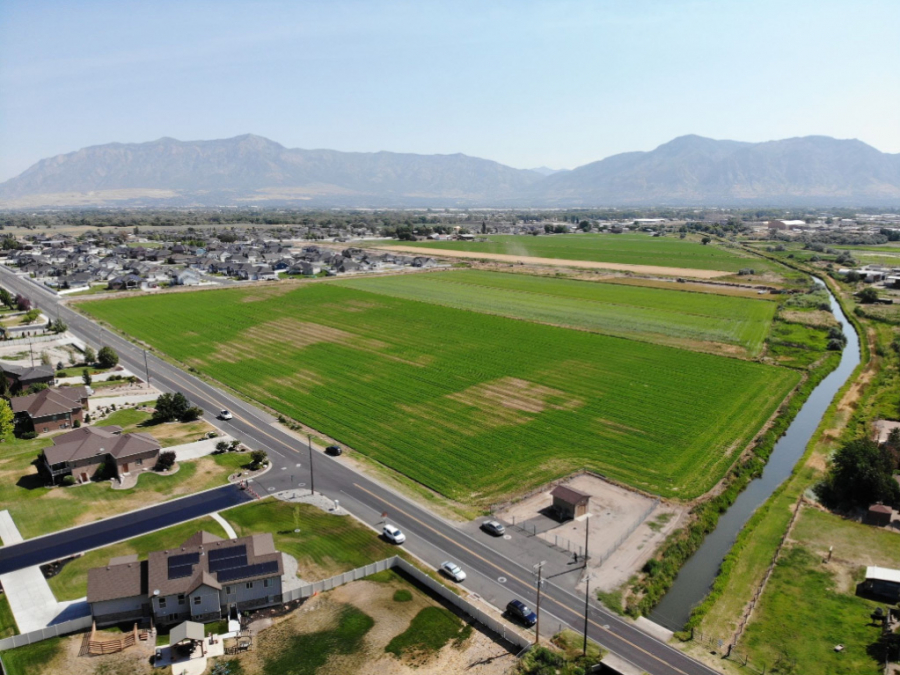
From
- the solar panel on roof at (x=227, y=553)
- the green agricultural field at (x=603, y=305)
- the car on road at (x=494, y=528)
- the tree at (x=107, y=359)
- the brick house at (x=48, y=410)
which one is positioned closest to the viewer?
the solar panel on roof at (x=227, y=553)

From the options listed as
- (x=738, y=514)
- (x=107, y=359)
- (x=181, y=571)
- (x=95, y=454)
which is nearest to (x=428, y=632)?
(x=181, y=571)

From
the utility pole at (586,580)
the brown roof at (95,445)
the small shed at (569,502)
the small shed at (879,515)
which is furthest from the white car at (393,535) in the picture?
the small shed at (879,515)

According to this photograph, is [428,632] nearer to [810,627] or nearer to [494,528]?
[494,528]

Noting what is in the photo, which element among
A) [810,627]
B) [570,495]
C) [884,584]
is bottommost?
[810,627]

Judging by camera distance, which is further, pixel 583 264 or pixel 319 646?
pixel 583 264

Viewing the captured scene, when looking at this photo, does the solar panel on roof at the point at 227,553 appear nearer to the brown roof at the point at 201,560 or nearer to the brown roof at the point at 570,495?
the brown roof at the point at 201,560

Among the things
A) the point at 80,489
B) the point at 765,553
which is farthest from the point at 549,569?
the point at 80,489

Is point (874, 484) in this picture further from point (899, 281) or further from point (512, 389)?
point (899, 281)
